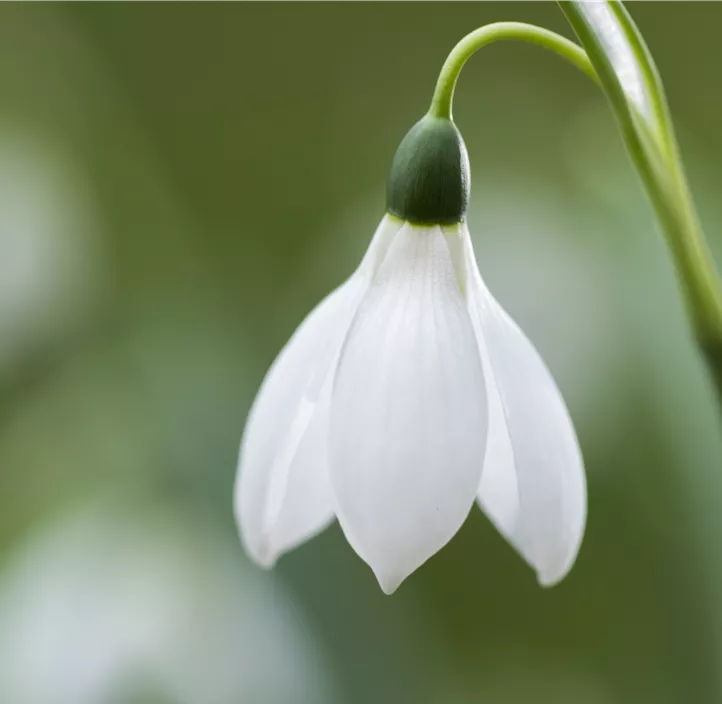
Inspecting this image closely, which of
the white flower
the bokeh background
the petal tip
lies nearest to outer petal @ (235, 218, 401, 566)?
the white flower

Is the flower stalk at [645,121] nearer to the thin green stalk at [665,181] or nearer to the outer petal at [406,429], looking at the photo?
the thin green stalk at [665,181]

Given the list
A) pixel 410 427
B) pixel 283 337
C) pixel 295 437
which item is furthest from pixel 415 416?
pixel 283 337

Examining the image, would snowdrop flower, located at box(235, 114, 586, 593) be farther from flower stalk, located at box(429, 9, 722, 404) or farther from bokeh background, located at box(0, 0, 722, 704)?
bokeh background, located at box(0, 0, 722, 704)

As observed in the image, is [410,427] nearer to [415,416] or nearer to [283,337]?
[415,416]

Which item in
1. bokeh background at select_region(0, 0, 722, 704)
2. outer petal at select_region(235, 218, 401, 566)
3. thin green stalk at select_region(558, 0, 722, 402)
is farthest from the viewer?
bokeh background at select_region(0, 0, 722, 704)

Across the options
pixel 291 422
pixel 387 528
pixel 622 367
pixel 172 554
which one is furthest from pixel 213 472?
pixel 387 528

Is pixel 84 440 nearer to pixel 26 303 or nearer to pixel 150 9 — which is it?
pixel 26 303
